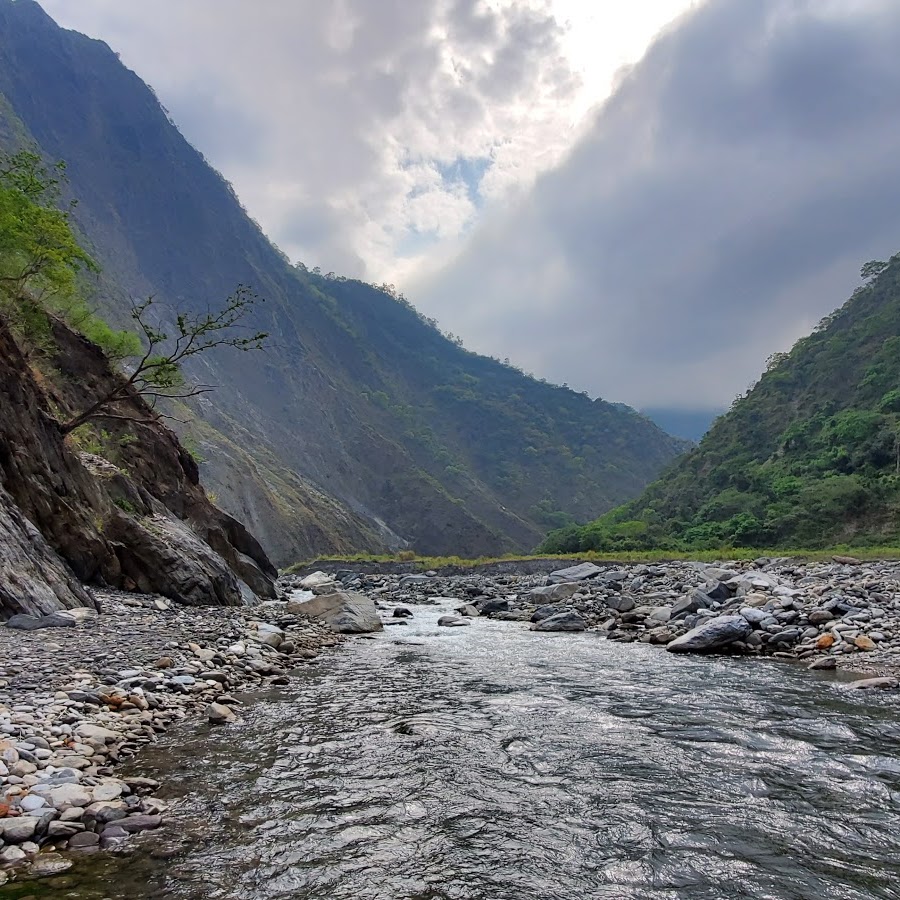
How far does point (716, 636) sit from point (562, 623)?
644cm

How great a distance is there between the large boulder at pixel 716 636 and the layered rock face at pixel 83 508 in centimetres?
1344

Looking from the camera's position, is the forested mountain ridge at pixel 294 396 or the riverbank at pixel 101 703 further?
the forested mountain ridge at pixel 294 396

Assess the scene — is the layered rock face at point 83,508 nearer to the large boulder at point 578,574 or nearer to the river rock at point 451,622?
the river rock at point 451,622

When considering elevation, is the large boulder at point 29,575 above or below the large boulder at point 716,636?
above

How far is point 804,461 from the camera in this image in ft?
181

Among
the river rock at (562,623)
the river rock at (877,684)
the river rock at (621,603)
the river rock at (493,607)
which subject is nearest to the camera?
the river rock at (877,684)

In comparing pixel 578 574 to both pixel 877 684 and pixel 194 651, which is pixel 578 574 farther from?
pixel 194 651

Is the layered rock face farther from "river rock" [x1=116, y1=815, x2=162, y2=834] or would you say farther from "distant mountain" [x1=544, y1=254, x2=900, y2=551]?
"distant mountain" [x1=544, y1=254, x2=900, y2=551]

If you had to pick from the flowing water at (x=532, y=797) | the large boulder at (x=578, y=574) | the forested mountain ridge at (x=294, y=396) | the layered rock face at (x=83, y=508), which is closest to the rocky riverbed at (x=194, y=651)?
the flowing water at (x=532, y=797)

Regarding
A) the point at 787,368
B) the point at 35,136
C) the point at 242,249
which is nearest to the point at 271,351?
the point at 242,249

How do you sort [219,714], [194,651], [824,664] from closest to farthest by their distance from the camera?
[219,714]
[194,651]
[824,664]

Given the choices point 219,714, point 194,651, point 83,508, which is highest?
point 83,508

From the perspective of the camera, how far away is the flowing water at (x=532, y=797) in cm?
424

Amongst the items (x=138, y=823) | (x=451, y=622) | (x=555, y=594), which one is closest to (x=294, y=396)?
(x=555, y=594)
